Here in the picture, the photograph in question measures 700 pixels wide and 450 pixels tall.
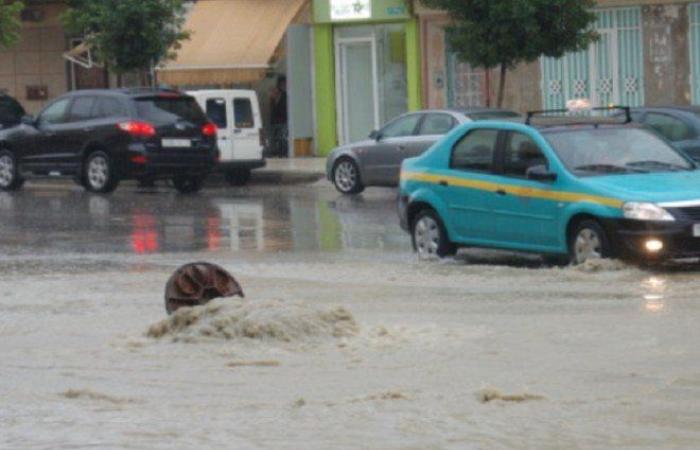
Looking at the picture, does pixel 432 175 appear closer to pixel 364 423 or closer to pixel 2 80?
pixel 364 423

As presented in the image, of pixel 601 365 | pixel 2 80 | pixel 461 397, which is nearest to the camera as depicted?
pixel 461 397

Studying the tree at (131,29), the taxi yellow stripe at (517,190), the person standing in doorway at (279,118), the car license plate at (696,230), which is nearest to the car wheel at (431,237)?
the taxi yellow stripe at (517,190)

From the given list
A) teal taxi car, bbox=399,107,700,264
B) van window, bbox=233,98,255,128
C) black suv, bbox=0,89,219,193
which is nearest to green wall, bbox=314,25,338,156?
van window, bbox=233,98,255,128

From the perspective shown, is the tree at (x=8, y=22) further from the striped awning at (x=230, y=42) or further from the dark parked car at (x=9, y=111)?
Answer: the striped awning at (x=230, y=42)

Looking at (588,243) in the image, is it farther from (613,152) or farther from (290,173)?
(290,173)

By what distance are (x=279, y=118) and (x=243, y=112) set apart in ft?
20.2

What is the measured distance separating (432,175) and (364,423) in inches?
340

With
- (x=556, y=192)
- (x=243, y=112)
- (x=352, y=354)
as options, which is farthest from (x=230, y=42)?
(x=352, y=354)

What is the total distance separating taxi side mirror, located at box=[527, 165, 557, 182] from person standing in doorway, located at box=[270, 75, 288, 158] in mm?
22787

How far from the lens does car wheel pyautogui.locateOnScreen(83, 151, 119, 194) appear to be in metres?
30.7

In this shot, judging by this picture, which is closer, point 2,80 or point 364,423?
point 364,423

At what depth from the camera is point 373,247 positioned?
66.6 ft

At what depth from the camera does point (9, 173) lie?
3306cm

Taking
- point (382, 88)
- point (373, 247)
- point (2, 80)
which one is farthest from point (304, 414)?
point (2, 80)
